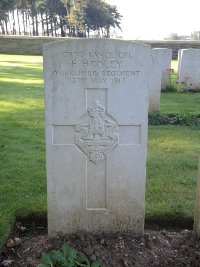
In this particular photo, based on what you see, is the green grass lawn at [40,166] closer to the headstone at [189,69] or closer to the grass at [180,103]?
the grass at [180,103]

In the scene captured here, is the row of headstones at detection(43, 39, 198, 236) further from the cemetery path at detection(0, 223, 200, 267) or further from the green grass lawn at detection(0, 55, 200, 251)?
the green grass lawn at detection(0, 55, 200, 251)

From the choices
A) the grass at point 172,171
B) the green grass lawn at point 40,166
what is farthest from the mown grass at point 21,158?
the grass at point 172,171

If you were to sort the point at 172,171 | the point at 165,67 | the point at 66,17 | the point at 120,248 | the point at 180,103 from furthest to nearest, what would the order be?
the point at 66,17
the point at 165,67
the point at 180,103
the point at 172,171
the point at 120,248

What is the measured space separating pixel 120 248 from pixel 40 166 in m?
2.31

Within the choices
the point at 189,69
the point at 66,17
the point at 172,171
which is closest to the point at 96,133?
the point at 172,171

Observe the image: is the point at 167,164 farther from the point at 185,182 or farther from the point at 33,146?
the point at 33,146

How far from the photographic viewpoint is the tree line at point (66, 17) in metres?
53.3

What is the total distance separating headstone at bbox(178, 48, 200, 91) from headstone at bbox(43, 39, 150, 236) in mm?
9972

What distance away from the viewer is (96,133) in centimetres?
330

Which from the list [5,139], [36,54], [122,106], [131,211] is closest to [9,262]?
[131,211]

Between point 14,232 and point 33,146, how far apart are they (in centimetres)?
262

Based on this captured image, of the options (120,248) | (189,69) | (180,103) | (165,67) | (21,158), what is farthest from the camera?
(165,67)

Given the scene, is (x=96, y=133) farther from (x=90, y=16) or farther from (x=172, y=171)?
(x=90, y=16)

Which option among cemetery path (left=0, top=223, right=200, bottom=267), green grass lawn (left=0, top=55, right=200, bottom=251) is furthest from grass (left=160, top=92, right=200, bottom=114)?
cemetery path (left=0, top=223, right=200, bottom=267)
